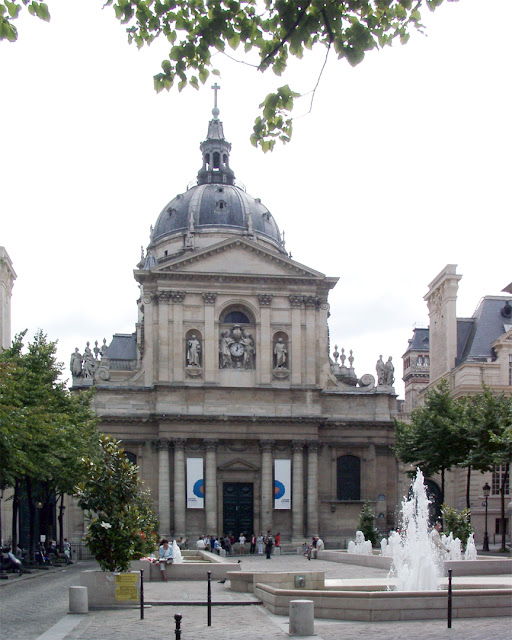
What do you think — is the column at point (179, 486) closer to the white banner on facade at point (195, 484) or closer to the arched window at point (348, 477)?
the white banner on facade at point (195, 484)

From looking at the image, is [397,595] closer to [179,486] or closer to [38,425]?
[38,425]

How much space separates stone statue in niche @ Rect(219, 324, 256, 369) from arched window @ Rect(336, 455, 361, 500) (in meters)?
8.73

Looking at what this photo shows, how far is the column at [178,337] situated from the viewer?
218 feet

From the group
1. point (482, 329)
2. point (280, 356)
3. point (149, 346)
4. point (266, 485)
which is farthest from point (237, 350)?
point (482, 329)

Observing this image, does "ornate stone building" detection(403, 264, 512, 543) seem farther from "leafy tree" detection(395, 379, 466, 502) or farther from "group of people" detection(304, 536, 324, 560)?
"group of people" detection(304, 536, 324, 560)

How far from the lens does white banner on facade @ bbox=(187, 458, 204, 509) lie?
64.7 m

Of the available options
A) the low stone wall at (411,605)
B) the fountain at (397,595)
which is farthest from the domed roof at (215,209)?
the low stone wall at (411,605)

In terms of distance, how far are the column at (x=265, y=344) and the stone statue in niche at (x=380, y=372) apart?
24.2ft

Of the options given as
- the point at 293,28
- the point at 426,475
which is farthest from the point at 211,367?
the point at 293,28

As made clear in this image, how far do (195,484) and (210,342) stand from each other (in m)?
8.99

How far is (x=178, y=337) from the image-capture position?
219 ft

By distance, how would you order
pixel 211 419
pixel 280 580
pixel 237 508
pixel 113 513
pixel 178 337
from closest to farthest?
1. pixel 113 513
2. pixel 280 580
3. pixel 211 419
4. pixel 237 508
5. pixel 178 337

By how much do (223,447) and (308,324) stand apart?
31.7 ft

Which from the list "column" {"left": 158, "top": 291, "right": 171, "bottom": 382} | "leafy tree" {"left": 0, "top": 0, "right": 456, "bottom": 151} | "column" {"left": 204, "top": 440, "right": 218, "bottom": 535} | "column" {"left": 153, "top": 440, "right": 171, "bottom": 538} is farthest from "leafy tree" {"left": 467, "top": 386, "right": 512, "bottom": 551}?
"leafy tree" {"left": 0, "top": 0, "right": 456, "bottom": 151}
